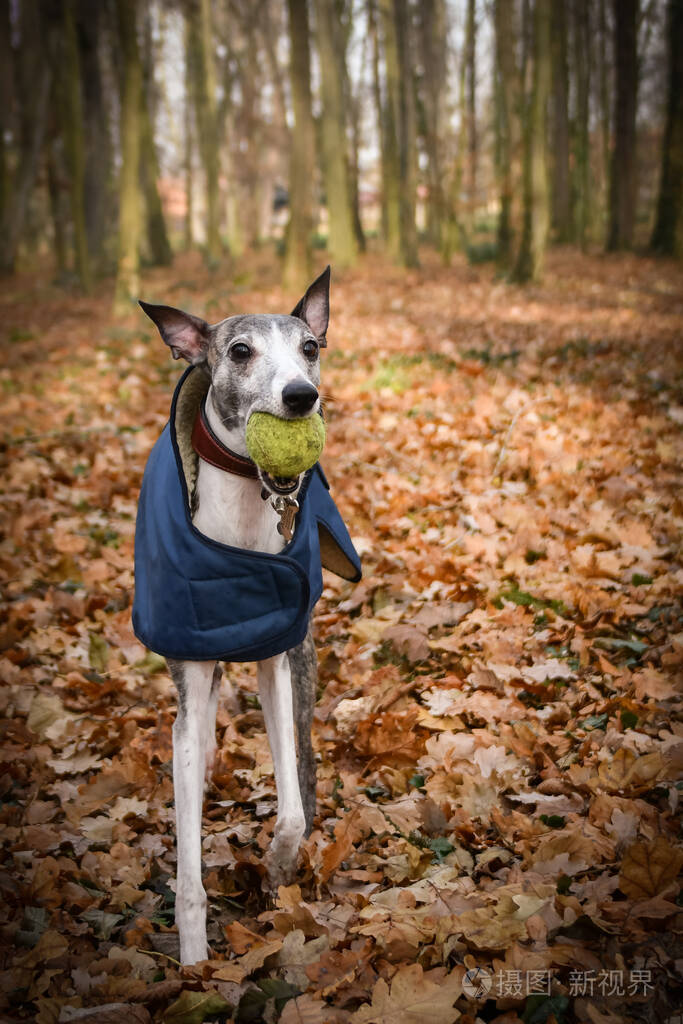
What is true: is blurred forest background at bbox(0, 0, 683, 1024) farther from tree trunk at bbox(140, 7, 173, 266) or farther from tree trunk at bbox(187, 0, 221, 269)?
tree trunk at bbox(187, 0, 221, 269)

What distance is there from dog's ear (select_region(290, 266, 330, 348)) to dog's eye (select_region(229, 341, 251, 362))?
0.44 metres

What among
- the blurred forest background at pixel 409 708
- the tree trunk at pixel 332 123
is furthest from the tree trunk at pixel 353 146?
the blurred forest background at pixel 409 708

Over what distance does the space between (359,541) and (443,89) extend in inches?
1212

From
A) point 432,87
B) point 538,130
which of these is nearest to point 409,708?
point 538,130

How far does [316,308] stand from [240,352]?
61cm

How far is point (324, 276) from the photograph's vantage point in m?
3.10

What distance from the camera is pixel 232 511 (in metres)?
2.85

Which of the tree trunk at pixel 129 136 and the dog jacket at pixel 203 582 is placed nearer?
the dog jacket at pixel 203 582

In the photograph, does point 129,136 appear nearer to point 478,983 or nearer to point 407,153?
point 407,153

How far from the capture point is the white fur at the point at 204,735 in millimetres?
2795

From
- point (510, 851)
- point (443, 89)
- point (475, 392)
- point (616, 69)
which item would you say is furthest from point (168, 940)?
point (443, 89)

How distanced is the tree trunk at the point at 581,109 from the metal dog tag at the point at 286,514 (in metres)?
23.8

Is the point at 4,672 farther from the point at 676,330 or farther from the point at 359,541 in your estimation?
the point at 676,330

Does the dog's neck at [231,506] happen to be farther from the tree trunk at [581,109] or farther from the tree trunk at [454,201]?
the tree trunk at [581,109]
